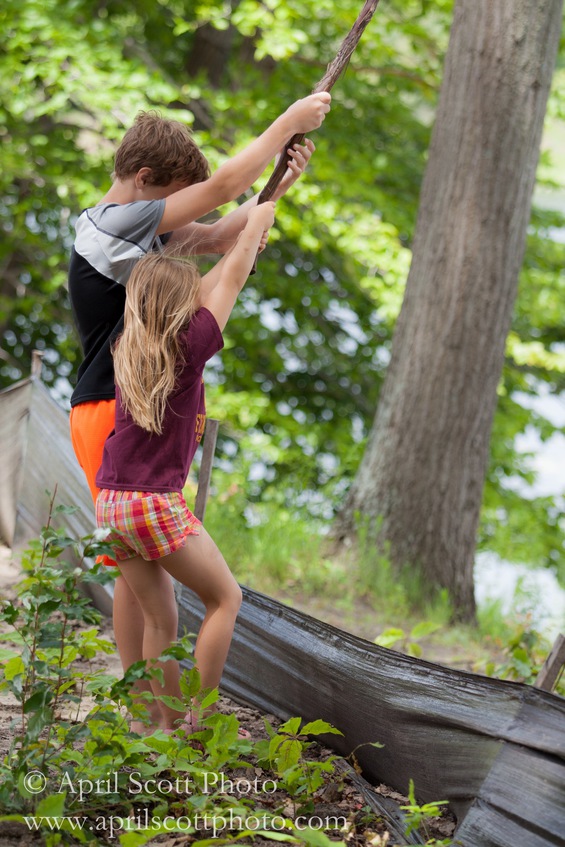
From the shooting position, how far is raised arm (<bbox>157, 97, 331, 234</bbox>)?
243 centimetres

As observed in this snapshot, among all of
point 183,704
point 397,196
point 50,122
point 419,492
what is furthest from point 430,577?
point 50,122

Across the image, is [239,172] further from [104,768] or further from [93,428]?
[104,768]

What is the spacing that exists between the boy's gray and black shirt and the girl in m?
0.09

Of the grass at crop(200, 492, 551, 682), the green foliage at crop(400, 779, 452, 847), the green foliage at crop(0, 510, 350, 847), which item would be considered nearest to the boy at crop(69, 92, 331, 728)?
the green foliage at crop(0, 510, 350, 847)

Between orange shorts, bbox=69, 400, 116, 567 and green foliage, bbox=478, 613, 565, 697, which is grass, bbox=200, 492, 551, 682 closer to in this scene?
green foliage, bbox=478, 613, 565, 697

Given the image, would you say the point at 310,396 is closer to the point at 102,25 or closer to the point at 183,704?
the point at 102,25

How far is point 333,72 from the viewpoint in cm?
265

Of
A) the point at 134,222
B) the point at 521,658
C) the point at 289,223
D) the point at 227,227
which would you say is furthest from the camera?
the point at 289,223

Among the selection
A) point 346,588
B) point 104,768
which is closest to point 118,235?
point 104,768

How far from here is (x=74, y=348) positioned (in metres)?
8.87

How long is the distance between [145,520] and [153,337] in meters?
0.49

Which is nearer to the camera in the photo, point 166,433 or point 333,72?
point 166,433

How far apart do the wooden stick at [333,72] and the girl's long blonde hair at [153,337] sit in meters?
0.29

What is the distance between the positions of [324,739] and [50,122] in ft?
25.0
